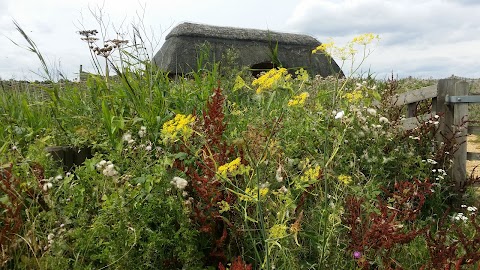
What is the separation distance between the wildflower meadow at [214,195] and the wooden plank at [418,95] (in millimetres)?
1194

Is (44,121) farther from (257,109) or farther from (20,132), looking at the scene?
(257,109)

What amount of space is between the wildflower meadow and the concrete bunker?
9.85m

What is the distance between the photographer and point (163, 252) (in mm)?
2961

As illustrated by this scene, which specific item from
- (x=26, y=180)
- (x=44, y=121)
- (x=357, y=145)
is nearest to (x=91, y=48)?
(x=44, y=121)

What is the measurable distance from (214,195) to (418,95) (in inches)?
156

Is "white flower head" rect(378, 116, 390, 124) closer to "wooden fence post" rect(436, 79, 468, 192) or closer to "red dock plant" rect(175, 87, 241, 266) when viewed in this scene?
"wooden fence post" rect(436, 79, 468, 192)

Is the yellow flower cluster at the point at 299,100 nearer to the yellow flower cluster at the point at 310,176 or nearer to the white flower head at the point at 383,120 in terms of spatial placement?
the yellow flower cluster at the point at 310,176

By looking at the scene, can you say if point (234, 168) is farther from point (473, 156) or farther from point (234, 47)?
point (234, 47)

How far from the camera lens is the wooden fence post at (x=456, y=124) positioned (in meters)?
5.70

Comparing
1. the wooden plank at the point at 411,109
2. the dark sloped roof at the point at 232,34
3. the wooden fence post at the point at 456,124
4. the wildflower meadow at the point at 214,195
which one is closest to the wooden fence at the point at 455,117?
the wooden fence post at the point at 456,124

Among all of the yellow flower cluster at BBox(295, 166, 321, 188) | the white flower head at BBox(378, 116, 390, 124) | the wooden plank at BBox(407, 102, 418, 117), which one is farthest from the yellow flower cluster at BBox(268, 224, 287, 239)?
the wooden plank at BBox(407, 102, 418, 117)

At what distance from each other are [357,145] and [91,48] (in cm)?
314

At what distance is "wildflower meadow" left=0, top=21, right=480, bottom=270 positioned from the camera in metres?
2.58

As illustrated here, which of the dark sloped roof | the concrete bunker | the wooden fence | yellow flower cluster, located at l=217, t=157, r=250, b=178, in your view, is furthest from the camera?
the dark sloped roof
